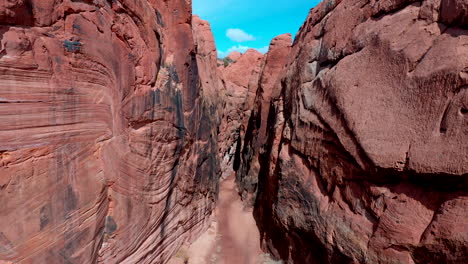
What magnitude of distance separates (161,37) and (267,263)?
21.3 ft

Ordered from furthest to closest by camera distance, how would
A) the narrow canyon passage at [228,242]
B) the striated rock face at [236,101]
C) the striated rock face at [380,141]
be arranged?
the striated rock face at [236,101] < the narrow canyon passage at [228,242] < the striated rock face at [380,141]

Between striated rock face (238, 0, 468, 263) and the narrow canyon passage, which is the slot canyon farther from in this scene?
the narrow canyon passage

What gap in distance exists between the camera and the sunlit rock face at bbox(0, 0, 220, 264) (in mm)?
3004

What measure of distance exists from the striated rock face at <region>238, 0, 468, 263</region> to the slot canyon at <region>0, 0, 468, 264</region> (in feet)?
0.07

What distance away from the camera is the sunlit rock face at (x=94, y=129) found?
3004 millimetres

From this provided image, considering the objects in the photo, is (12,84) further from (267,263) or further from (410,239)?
(267,263)

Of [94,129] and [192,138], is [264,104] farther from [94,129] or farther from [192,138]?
[94,129]

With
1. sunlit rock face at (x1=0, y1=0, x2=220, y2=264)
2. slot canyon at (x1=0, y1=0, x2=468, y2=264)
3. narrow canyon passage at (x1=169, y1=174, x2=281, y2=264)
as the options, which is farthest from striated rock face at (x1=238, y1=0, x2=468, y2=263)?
sunlit rock face at (x1=0, y1=0, x2=220, y2=264)

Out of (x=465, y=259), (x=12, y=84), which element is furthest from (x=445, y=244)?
(x=12, y=84)

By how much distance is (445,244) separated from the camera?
3252mm

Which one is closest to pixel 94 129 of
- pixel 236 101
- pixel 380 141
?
pixel 380 141

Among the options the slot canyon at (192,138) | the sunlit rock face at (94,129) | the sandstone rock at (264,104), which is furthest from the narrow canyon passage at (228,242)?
the sandstone rock at (264,104)

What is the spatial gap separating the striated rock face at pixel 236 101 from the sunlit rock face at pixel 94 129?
6.62 m

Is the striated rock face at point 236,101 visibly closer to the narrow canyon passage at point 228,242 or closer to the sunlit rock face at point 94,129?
the narrow canyon passage at point 228,242
